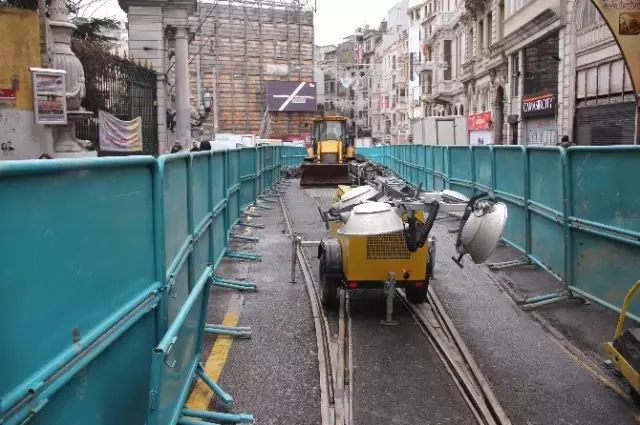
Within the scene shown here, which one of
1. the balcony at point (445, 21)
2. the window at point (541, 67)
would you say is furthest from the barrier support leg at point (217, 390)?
the balcony at point (445, 21)

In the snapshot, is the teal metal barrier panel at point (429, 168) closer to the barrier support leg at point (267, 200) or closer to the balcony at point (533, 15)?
the barrier support leg at point (267, 200)

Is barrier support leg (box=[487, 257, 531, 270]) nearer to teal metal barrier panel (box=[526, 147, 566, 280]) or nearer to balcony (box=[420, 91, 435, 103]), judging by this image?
teal metal barrier panel (box=[526, 147, 566, 280])

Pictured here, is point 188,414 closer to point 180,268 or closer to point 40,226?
point 180,268

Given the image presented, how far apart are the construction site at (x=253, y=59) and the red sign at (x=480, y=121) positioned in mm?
26507

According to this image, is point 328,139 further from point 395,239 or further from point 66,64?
point 395,239

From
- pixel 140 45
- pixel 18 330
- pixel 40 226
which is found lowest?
pixel 18 330

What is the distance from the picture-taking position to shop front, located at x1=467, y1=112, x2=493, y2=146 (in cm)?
3593

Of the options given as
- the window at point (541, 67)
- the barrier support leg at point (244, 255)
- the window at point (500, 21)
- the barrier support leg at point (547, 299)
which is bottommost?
the barrier support leg at point (547, 299)

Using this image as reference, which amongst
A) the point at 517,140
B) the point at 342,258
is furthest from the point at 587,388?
the point at 517,140

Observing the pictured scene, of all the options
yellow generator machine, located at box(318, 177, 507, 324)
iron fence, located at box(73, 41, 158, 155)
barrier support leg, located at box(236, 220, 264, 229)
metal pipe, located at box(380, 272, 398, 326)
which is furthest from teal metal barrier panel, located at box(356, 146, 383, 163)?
metal pipe, located at box(380, 272, 398, 326)

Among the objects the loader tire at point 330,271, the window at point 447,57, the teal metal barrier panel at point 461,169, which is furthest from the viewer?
the window at point 447,57

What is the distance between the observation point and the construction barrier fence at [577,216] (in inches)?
248

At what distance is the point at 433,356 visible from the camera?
5797 mm

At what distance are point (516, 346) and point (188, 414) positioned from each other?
3.17 meters
